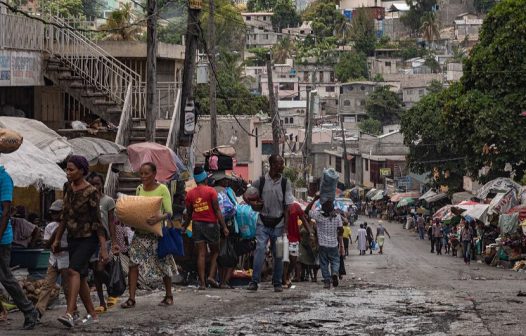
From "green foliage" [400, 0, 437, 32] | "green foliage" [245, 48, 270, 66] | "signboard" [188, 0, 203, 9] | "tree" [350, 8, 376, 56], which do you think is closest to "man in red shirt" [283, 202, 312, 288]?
"signboard" [188, 0, 203, 9]

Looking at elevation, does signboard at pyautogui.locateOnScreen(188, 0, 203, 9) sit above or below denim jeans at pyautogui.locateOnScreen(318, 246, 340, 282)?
above

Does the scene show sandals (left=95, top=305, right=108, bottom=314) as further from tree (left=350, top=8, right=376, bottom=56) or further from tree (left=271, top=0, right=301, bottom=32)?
tree (left=271, top=0, right=301, bottom=32)

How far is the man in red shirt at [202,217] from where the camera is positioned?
15.4 metres

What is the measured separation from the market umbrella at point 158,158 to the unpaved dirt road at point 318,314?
4.37 metres

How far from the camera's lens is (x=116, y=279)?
13281 millimetres

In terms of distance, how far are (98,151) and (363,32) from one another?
136 meters

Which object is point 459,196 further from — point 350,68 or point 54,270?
point 350,68

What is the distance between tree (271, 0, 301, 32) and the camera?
580 feet

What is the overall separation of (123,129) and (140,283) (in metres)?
9.50

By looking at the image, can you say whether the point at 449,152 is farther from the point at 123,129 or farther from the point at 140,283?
the point at 140,283

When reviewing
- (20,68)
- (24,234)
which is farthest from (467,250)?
(24,234)

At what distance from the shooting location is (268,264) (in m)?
19.6

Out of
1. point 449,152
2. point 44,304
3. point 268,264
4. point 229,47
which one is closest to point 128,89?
point 268,264

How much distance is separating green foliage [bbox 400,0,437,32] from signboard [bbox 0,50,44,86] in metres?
143
